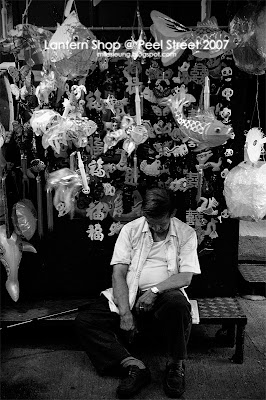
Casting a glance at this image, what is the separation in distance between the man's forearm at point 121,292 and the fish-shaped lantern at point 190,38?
4.85ft

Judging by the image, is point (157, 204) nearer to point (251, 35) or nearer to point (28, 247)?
point (28, 247)

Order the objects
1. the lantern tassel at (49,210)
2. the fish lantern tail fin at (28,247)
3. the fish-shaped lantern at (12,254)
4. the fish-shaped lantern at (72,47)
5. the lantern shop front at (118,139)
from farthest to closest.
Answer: the lantern tassel at (49,210), the fish lantern tail fin at (28,247), the fish-shaped lantern at (12,254), the lantern shop front at (118,139), the fish-shaped lantern at (72,47)

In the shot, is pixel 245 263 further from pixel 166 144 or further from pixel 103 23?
pixel 103 23

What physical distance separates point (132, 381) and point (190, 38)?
7.23 feet

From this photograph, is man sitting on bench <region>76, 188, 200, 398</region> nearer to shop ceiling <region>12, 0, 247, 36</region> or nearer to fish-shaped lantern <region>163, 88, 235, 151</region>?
fish-shaped lantern <region>163, 88, 235, 151</region>

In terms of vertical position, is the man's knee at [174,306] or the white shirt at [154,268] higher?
the white shirt at [154,268]

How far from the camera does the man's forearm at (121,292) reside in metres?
3.19

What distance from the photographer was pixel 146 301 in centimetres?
316

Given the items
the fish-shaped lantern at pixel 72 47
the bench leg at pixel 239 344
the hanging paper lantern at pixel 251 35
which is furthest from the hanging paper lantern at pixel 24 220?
the hanging paper lantern at pixel 251 35

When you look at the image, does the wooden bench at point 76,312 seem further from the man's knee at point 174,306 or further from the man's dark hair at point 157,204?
the man's dark hair at point 157,204

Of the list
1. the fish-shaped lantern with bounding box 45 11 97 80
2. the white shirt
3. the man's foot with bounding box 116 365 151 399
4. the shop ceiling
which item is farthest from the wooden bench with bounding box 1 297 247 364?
the shop ceiling

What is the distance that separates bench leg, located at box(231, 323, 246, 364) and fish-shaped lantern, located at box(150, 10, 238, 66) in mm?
1827

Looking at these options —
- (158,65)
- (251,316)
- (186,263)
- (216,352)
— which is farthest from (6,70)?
(251,316)

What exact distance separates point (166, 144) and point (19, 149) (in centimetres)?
109
